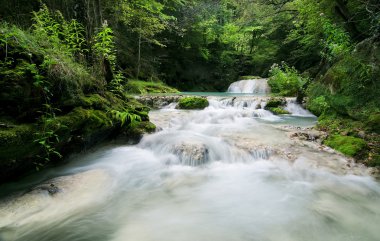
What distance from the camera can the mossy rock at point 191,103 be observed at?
399 inches

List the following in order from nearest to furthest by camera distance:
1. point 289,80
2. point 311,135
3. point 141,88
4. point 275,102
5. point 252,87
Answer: point 311,135, point 275,102, point 289,80, point 141,88, point 252,87

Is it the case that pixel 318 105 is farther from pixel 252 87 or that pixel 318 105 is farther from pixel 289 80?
pixel 252 87

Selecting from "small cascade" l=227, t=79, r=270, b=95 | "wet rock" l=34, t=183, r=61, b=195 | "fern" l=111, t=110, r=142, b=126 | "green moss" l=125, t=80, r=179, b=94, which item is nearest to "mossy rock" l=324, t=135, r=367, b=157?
"fern" l=111, t=110, r=142, b=126

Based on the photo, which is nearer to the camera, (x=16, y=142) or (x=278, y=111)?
(x=16, y=142)

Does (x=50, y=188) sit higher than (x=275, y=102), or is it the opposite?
(x=275, y=102)

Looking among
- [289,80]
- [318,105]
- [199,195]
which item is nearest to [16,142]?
[199,195]

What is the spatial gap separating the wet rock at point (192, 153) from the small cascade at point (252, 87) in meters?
13.5

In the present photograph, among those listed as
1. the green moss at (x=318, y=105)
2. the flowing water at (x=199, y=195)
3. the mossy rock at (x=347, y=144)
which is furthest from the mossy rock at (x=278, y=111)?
the mossy rock at (x=347, y=144)

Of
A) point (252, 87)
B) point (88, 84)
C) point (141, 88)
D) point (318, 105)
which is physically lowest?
point (318, 105)

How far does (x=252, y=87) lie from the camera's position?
19.3 meters

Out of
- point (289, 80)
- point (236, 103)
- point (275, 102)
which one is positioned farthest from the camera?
point (289, 80)

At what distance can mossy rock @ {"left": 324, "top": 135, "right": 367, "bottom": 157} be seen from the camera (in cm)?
469

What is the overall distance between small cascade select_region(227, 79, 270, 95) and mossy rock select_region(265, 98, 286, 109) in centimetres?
721

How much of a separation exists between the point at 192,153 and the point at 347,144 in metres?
3.25
